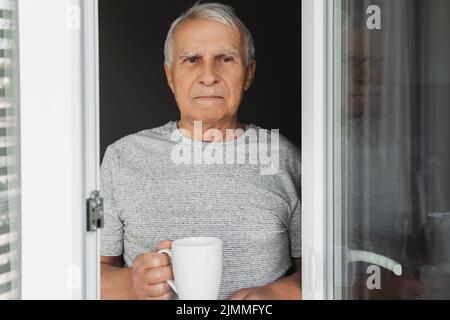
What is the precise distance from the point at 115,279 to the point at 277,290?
671 millimetres

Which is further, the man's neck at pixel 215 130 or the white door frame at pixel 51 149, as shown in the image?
the man's neck at pixel 215 130

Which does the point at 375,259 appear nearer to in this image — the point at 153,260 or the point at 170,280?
the point at 170,280

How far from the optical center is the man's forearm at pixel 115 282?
87.2 inches

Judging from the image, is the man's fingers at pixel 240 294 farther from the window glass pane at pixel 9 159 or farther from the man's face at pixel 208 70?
the window glass pane at pixel 9 159

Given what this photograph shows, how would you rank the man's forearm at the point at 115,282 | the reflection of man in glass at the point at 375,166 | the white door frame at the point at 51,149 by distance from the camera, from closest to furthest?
the white door frame at the point at 51,149 < the reflection of man in glass at the point at 375,166 < the man's forearm at the point at 115,282

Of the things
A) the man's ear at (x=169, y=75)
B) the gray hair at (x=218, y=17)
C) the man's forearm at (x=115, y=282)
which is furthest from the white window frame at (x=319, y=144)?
the man's forearm at (x=115, y=282)

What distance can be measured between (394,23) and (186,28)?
102 centimetres

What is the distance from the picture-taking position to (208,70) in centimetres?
223

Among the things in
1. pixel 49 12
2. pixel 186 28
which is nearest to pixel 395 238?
pixel 49 12

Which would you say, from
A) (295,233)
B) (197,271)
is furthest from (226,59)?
(197,271)

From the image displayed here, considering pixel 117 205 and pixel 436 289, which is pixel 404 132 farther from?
pixel 117 205

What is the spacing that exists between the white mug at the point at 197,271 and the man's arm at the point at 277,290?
0.27 meters

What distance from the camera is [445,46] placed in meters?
1.37

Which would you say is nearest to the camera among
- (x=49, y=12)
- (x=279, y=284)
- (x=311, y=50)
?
(x=49, y=12)
